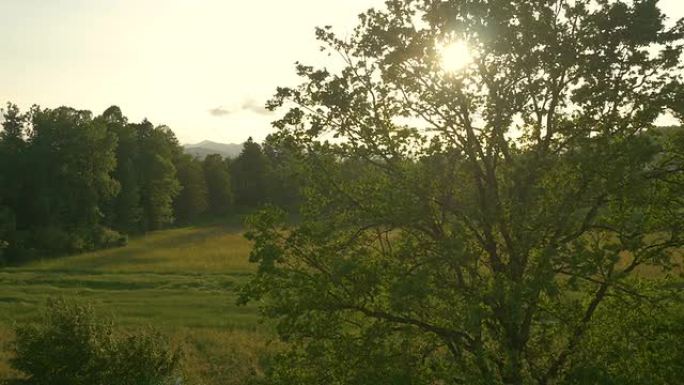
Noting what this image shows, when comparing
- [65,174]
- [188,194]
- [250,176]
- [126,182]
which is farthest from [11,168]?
[250,176]

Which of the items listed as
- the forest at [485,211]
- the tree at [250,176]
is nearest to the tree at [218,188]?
the tree at [250,176]

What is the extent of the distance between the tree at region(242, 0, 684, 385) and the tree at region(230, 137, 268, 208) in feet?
305

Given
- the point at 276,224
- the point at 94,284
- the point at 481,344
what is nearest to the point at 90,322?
the point at 276,224

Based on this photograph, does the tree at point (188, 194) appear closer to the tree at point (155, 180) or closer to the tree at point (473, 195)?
the tree at point (155, 180)

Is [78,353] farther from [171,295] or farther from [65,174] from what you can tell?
[65,174]

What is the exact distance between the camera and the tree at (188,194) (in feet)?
321

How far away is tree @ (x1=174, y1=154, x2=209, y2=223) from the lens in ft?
321

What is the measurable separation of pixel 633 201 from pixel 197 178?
92.2 metres

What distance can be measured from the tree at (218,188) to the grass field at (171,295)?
36.2m

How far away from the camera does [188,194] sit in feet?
323

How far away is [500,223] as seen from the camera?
412 inches

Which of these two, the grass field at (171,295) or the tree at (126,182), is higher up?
the tree at (126,182)

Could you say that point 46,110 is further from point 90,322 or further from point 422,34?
point 422,34

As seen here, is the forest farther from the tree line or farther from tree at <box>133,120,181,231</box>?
tree at <box>133,120,181,231</box>
